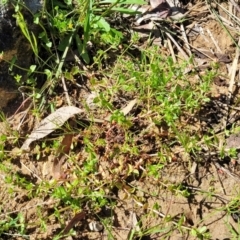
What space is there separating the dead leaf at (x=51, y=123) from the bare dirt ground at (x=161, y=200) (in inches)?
2.3

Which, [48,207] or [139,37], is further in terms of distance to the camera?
[139,37]

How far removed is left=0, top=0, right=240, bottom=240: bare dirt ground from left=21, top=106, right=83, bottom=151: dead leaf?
6 centimetres

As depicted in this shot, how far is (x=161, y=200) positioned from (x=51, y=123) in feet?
2.27

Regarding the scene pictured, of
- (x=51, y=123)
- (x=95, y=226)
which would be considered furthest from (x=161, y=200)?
(x=51, y=123)

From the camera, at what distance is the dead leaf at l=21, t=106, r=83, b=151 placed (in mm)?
2781

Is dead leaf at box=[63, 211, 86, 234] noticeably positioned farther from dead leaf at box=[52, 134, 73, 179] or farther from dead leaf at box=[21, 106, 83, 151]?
dead leaf at box=[21, 106, 83, 151]

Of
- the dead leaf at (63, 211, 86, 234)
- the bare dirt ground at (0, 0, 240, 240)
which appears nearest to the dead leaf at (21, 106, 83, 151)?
the bare dirt ground at (0, 0, 240, 240)

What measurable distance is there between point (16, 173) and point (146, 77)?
0.83 metres

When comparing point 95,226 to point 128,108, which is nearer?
point 95,226

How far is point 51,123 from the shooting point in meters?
2.80

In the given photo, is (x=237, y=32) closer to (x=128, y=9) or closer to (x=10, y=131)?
(x=128, y=9)

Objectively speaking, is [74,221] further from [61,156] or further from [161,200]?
[161,200]

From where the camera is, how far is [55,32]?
9.47 feet

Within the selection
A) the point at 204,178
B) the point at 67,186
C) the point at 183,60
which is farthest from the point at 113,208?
the point at 183,60
